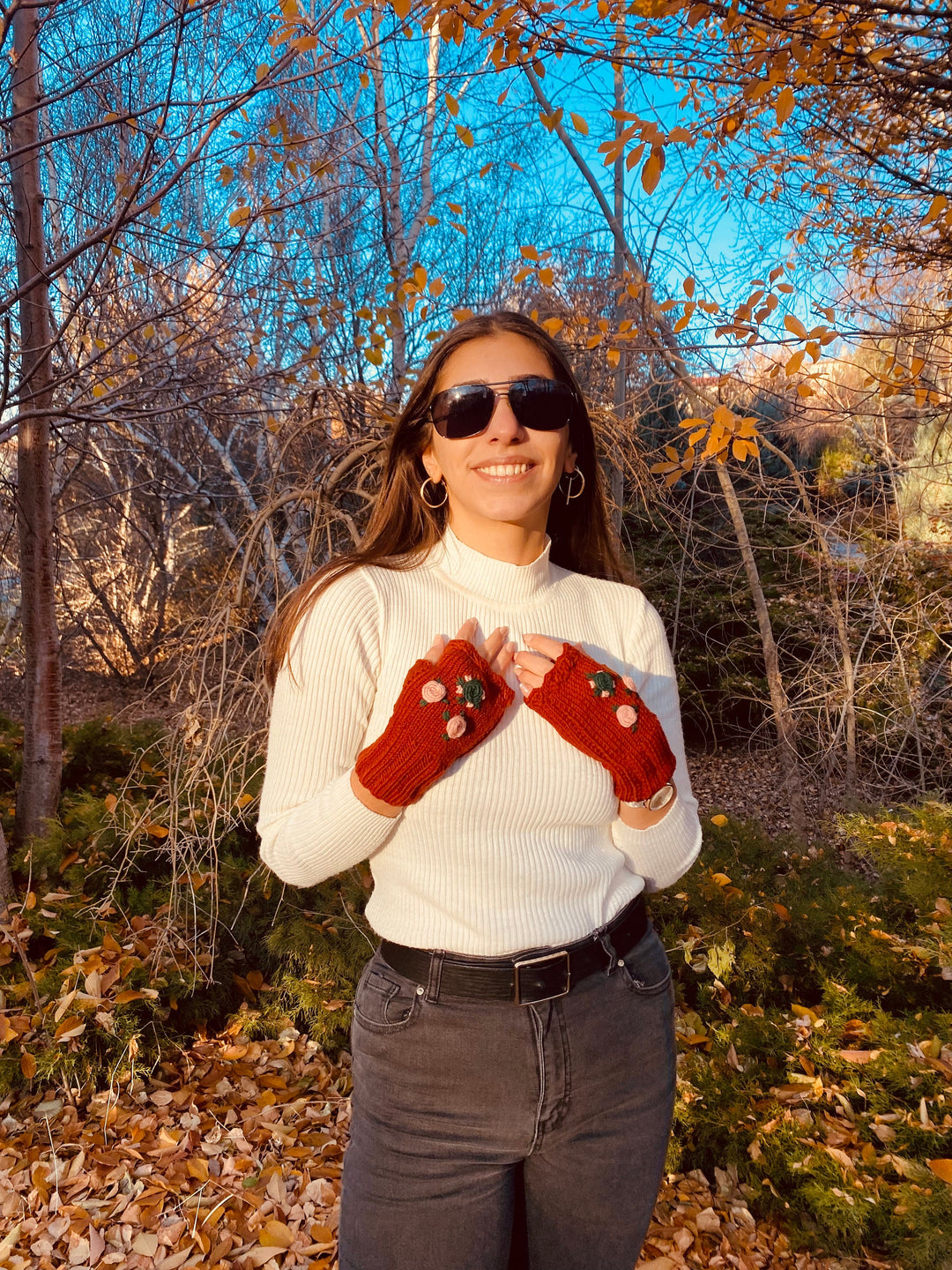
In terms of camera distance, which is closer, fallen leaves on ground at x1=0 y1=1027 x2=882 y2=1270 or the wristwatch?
the wristwatch

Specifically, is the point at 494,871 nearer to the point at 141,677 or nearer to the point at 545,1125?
the point at 545,1125

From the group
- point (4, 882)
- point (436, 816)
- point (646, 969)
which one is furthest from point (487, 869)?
point (4, 882)

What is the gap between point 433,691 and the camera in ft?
3.85

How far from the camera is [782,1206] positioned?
212cm

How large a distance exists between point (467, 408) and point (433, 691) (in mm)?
538

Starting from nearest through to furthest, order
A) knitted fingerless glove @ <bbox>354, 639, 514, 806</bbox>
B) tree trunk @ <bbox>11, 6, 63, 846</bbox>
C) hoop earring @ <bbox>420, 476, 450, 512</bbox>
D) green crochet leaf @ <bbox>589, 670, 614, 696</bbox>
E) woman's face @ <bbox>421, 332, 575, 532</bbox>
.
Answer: knitted fingerless glove @ <bbox>354, 639, 514, 806</bbox> < green crochet leaf @ <bbox>589, 670, 614, 696</bbox> < woman's face @ <bbox>421, 332, 575, 532</bbox> < hoop earring @ <bbox>420, 476, 450, 512</bbox> < tree trunk @ <bbox>11, 6, 63, 846</bbox>

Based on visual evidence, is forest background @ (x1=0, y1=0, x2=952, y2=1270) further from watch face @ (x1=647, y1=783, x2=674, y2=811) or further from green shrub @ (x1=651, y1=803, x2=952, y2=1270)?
watch face @ (x1=647, y1=783, x2=674, y2=811)

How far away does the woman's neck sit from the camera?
142cm

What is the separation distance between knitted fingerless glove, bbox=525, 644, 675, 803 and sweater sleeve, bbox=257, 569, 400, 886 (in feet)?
0.99

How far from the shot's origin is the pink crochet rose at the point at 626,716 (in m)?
1.25

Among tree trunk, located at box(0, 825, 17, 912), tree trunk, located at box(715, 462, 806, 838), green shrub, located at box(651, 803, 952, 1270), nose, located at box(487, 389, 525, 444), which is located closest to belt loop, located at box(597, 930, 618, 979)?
nose, located at box(487, 389, 525, 444)

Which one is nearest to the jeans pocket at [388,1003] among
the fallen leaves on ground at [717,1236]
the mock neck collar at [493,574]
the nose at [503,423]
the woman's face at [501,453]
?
the mock neck collar at [493,574]

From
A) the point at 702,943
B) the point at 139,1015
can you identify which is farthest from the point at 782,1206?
the point at 139,1015

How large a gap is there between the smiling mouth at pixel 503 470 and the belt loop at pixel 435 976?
0.81m
